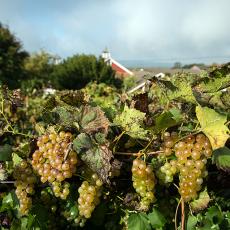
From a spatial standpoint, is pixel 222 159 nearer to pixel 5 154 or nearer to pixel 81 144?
pixel 81 144

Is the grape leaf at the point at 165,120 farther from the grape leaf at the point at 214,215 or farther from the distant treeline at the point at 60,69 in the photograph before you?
the distant treeline at the point at 60,69

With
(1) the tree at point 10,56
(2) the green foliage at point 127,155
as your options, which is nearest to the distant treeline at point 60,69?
(1) the tree at point 10,56

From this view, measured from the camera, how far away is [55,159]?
4.71 feet

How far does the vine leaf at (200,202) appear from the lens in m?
1.49

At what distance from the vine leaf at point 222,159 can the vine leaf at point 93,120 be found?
1.03ft

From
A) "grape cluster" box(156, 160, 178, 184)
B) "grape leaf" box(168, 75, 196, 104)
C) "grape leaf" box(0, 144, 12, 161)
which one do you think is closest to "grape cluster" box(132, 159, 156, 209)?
"grape cluster" box(156, 160, 178, 184)

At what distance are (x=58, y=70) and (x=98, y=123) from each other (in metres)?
42.7

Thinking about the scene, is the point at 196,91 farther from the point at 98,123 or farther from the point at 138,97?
the point at 98,123

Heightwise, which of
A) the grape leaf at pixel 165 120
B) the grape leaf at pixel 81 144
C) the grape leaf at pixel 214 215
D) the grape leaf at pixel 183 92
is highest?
the grape leaf at pixel 183 92

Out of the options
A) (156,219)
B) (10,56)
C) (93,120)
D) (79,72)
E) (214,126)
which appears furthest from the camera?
(79,72)

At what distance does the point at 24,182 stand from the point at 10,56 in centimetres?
3892

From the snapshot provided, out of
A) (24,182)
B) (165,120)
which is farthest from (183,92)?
(24,182)

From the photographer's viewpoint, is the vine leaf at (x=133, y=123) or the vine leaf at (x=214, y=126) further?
the vine leaf at (x=133, y=123)

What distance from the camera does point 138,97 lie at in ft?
5.19
